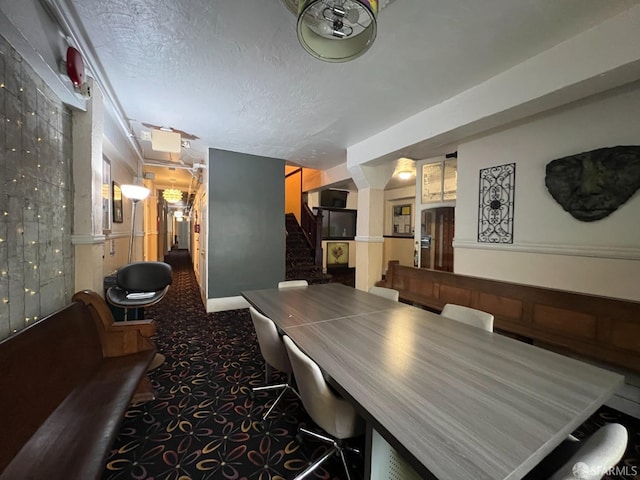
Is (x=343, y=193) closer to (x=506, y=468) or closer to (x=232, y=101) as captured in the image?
(x=232, y=101)

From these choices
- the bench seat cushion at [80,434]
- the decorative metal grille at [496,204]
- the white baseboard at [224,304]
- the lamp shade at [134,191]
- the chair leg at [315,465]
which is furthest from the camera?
the white baseboard at [224,304]

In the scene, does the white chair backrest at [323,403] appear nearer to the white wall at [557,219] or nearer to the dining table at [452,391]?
the dining table at [452,391]

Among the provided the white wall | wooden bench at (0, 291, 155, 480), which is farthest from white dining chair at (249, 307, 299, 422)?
the white wall

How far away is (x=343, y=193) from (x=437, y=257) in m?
4.86

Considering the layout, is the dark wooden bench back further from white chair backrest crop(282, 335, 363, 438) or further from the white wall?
the white wall

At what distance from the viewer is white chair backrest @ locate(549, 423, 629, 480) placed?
702 millimetres

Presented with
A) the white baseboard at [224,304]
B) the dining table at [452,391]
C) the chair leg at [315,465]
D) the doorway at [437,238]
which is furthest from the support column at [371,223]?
the chair leg at [315,465]

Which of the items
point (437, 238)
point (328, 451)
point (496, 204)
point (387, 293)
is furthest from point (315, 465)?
point (437, 238)

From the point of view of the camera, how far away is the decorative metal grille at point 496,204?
3107mm

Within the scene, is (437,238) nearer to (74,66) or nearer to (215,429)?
(215,429)

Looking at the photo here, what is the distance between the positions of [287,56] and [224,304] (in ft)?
12.7

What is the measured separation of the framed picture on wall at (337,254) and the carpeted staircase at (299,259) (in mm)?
984

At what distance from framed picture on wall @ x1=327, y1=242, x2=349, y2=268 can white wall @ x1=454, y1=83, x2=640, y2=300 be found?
4.34 m

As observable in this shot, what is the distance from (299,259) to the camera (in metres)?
6.30
